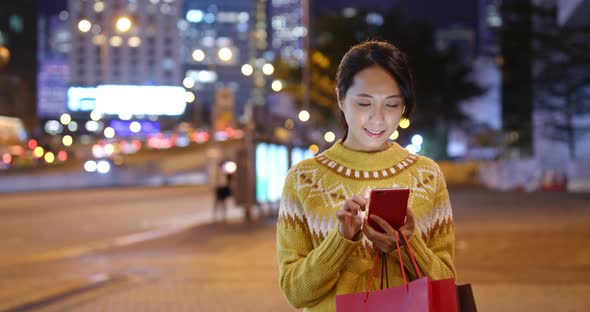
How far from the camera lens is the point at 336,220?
3.00 meters

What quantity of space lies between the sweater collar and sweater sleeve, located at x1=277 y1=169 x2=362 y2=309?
0.17 metres

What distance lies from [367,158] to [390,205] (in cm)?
44

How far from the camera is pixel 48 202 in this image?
3897cm

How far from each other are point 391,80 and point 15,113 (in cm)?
9197

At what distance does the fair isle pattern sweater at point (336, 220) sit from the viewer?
2959 mm

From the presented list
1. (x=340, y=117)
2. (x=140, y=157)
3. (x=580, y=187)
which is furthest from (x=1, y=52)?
(x=140, y=157)

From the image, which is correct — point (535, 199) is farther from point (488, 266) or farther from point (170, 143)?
point (170, 143)

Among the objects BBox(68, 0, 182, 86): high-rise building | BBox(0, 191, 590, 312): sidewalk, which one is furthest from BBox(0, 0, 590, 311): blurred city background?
BBox(68, 0, 182, 86): high-rise building

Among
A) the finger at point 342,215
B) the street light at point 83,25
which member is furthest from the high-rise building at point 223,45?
the finger at point 342,215

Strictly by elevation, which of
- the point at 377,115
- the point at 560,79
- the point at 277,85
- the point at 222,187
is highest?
the point at 560,79

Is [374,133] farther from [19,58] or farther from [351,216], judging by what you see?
[19,58]

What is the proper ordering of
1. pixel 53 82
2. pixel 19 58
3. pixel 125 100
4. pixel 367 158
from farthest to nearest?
pixel 53 82
pixel 19 58
pixel 125 100
pixel 367 158

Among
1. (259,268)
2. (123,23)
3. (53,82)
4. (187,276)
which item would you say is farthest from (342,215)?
(53,82)

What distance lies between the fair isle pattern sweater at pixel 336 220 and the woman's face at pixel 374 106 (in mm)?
82
